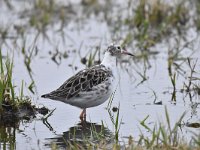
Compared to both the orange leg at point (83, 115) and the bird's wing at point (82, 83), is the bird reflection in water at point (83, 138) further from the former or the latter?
the bird's wing at point (82, 83)

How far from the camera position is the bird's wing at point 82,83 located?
8234 mm

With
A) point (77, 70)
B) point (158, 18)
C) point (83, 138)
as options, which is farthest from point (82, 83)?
point (158, 18)

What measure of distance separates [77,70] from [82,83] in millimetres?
2559

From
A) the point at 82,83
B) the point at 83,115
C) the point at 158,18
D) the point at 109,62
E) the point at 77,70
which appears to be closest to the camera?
the point at 82,83

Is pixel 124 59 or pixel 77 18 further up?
pixel 77 18

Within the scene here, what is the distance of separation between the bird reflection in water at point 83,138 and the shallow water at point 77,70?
0.09m

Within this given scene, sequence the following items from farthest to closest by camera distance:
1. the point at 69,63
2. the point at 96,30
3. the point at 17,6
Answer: the point at 17,6, the point at 96,30, the point at 69,63

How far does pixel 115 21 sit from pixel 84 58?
3048 millimetres

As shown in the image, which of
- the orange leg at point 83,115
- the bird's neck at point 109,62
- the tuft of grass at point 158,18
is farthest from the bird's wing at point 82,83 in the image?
the tuft of grass at point 158,18

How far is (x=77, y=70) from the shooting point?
10.9m

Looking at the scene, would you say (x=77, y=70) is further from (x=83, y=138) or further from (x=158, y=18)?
(x=83, y=138)

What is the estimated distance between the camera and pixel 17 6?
1557cm

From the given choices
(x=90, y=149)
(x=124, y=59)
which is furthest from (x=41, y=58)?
(x=90, y=149)

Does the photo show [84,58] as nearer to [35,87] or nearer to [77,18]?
[35,87]
